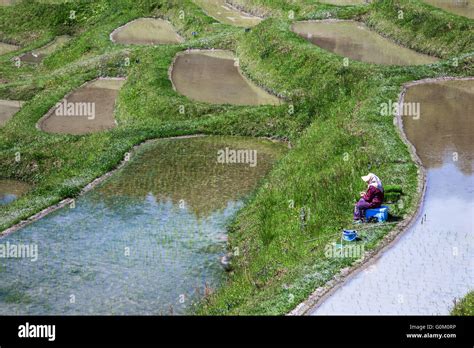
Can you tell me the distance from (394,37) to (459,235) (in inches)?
882

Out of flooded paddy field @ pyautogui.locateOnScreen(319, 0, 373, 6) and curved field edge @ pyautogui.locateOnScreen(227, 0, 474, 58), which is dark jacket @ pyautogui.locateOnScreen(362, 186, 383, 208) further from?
flooded paddy field @ pyautogui.locateOnScreen(319, 0, 373, 6)

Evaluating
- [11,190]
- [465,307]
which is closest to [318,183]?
[465,307]

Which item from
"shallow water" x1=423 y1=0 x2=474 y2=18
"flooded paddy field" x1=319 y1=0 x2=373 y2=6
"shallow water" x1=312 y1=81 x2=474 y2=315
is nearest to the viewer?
"shallow water" x1=312 y1=81 x2=474 y2=315

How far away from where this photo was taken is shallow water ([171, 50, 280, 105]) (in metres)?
34.4

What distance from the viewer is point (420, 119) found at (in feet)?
87.8

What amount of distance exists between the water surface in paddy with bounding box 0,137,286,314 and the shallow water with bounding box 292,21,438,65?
31.9 feet

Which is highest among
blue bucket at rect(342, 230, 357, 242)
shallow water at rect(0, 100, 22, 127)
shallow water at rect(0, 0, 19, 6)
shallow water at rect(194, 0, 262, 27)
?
blue bucket at rect(342, 230, 357, 242)

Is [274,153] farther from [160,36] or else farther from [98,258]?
[160,36]

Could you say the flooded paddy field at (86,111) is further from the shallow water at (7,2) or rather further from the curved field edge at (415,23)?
the shallow water at (7,2)

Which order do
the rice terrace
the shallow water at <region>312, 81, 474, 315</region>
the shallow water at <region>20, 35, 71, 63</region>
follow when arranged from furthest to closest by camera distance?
the shallow water at <region>20, 35, 71, 63</region>
the rice terrace
the shallow water at <region>312, 81, 474, 315</region>

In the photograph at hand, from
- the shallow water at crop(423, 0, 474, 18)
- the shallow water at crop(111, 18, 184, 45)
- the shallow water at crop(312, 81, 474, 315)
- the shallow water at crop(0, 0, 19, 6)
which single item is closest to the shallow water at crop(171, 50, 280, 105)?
the shallow water at crop(111, 18, 184, 45)

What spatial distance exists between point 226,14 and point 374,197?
36.2 metres

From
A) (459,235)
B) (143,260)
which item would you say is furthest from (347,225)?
(143,260)

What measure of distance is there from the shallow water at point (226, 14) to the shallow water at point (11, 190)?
Result: 24.3 metres
